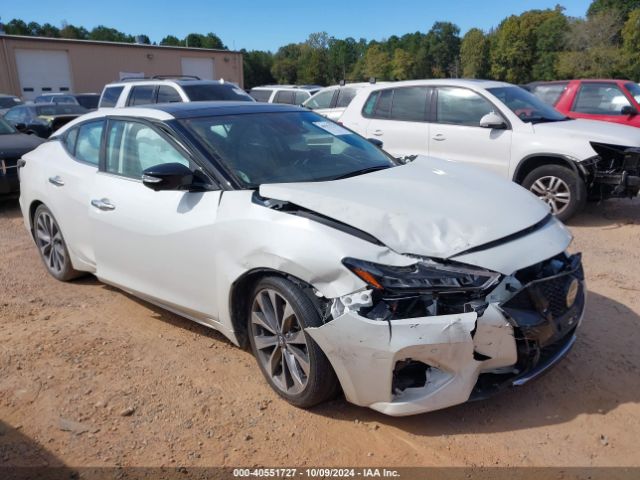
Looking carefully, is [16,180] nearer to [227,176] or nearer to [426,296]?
[227,176]

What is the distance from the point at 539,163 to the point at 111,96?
8.80 metres

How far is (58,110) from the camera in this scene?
1666 cm

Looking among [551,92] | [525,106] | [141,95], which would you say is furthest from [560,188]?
[141,95]

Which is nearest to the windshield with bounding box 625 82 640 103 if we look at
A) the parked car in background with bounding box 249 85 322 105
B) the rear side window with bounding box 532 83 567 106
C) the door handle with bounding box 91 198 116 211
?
the rear side window with bounding box 532 83 567 106

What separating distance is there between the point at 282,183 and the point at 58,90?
39.8 metres

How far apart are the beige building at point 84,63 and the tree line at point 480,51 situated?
10.5 feet

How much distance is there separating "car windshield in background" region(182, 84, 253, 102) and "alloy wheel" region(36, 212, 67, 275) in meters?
5.43

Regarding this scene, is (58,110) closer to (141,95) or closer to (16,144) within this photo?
(141,95)

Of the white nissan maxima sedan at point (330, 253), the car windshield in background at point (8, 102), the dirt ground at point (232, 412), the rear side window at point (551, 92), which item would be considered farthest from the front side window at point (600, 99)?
the car windshield in background at point (8, 102)

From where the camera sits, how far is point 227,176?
328cm

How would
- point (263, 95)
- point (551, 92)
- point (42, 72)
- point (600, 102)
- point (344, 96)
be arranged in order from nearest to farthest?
point (600, 102), point (551, 92), point (344, 96), point (263, 95), point (42, 72)

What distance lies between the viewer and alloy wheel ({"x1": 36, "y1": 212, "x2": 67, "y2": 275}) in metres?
4.79

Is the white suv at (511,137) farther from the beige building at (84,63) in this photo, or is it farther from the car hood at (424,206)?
the beige building at (84,63)

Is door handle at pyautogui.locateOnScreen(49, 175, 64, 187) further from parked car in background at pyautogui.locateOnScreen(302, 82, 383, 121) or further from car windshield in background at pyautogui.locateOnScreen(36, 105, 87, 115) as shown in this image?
car windshield in background at pyautogui.locateOnScreen(36, 105, 87, 115)
